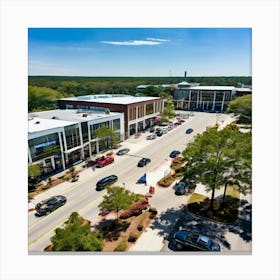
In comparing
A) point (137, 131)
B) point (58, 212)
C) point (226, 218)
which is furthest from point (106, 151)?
point (226, 218)

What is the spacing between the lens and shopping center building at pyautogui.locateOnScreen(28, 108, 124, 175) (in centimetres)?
2223

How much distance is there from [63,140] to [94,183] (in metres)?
6.37

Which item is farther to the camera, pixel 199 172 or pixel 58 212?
pixel 58 212

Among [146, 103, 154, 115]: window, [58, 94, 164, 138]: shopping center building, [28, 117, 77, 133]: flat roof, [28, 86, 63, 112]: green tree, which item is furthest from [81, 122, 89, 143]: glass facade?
[28, 86, 63, 112]: green tree

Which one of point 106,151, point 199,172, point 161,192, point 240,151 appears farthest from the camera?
point 106,151

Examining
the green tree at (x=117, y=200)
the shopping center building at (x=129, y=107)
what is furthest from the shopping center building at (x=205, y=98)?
the green tree at (x=117, y=200)

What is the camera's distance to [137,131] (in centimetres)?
4131

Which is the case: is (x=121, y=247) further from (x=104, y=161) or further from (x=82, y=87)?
(x=82, y=87)

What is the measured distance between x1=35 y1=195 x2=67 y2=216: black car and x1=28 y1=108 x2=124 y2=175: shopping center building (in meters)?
5.20

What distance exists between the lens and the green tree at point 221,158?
15.0m

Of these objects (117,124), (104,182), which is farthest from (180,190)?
(117,124)

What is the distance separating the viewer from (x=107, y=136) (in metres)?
30.3
